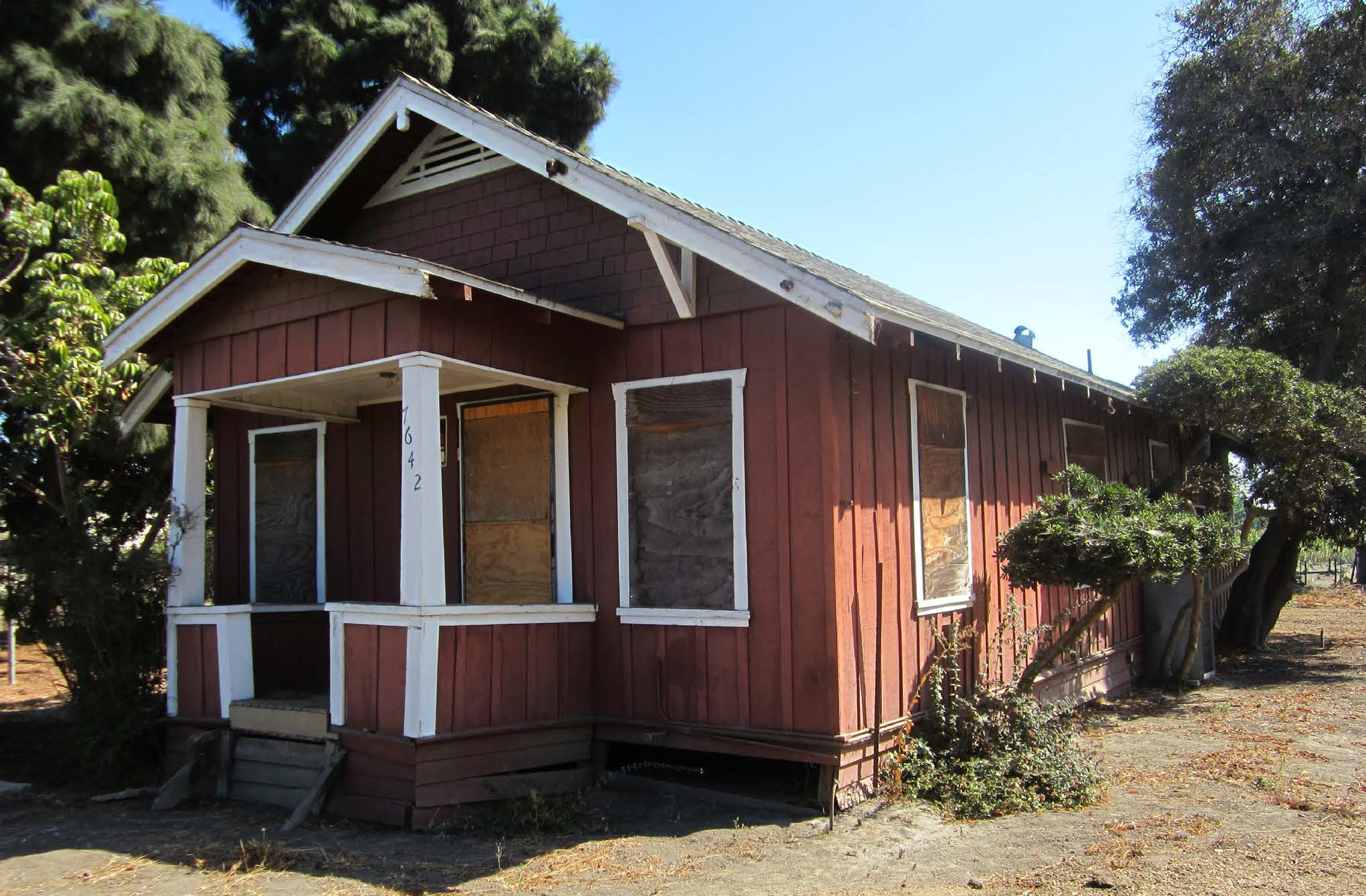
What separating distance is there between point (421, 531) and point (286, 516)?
11.2ft

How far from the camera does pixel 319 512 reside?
28.7 feet

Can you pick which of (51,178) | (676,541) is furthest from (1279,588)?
(51,178)

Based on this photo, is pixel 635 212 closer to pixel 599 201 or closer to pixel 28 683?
pixel 599 201

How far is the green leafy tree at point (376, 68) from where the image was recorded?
18.1 metres

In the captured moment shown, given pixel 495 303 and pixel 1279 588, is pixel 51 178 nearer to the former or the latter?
pixel 495 303

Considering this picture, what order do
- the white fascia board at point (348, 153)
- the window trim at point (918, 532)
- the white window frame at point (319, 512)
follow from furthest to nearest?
the white window frame at point (319, 512), the white fascia board at point (348, 153), the window trim at point (918, 532)

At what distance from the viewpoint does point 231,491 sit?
30.6 ft

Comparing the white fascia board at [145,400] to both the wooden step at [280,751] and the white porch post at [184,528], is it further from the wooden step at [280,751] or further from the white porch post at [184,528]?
the wooden step at [280,751]

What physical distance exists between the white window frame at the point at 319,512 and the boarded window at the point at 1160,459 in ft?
31.6

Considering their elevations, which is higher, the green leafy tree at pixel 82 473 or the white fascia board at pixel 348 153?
the white fascia board at pixel 348 153

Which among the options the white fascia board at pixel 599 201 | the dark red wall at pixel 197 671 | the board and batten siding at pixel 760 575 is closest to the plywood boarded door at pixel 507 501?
the board and batten siding at pixel 760 575

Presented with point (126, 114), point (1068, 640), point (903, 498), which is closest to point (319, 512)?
point (903, 498)

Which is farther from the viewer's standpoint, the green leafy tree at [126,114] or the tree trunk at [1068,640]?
the green leafy tree at [126,114]

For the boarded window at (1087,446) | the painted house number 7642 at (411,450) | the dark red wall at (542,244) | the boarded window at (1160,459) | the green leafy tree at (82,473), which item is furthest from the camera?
the boarded window at (1160,459)
